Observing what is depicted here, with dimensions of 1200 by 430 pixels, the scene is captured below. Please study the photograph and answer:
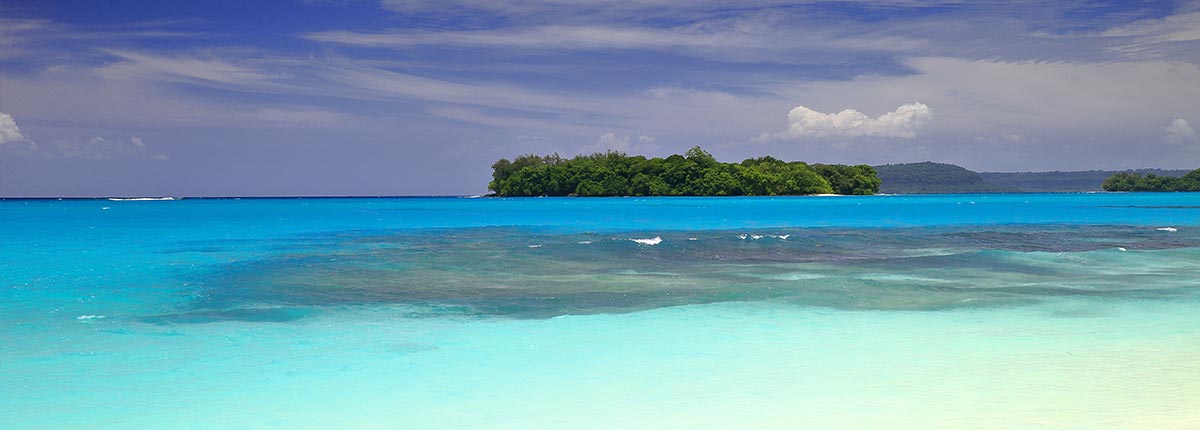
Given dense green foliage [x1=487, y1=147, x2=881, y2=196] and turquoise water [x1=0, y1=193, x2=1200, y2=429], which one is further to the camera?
dense green foliage [x1=487, y1=147, x2=881, y2=196]

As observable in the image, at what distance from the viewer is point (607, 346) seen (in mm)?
9641

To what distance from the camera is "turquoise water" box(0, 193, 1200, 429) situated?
686 centimetres

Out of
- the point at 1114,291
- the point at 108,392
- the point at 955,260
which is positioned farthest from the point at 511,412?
the point at 955,260

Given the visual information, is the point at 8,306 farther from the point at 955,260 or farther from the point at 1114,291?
the point at 955,260

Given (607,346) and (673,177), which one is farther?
(673,177)

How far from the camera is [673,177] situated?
149250mm

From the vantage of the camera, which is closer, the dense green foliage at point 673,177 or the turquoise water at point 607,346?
the turquoise water at point 607,346

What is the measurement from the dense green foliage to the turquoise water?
12895 cm

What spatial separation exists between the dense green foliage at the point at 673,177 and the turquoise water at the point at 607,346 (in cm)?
12895

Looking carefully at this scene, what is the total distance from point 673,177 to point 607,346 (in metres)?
140

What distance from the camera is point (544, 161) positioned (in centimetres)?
17288

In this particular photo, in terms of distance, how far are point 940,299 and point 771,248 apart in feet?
38.5

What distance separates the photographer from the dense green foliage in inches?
5856

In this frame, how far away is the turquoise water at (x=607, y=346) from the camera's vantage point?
A: 6859 mm
